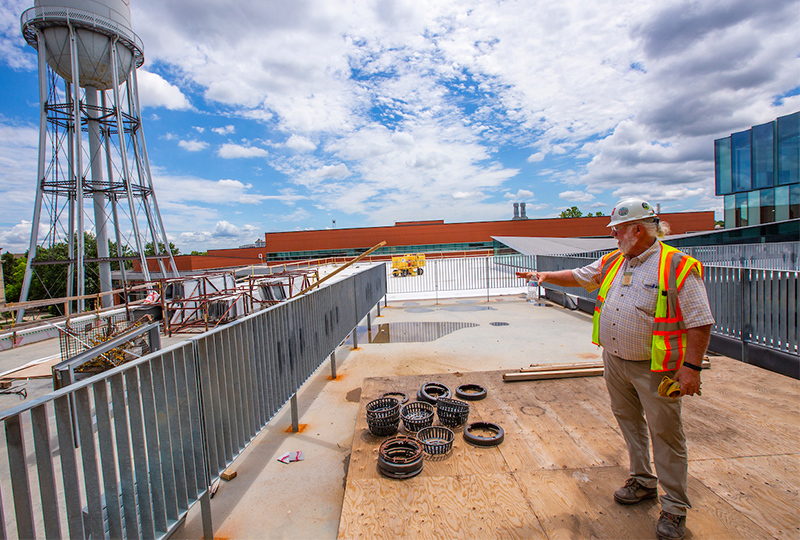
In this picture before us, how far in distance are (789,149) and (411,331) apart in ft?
122

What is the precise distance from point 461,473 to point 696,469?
188cm

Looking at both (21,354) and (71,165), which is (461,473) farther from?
(71,165)

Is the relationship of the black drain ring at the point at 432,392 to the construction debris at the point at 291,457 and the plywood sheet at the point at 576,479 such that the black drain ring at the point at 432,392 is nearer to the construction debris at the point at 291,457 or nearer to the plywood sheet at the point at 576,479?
the plywood sheet at the point at 576,479

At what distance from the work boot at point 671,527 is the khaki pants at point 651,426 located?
1.6 inches

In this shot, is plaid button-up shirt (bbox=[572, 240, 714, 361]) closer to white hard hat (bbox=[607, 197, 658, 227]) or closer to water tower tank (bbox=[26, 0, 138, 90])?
white hard hat (bbox=[607, 197, 658, 227])

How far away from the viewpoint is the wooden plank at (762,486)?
2398 mm

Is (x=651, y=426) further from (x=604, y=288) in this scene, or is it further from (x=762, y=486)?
(x=762, y=486)

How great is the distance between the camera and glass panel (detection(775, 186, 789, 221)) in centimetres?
2867

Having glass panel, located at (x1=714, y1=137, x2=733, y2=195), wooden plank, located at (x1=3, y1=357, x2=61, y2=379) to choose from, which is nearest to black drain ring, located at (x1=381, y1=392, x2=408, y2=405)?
wooden plank, located at (x1=3, y1=357, x2=61, y2=379)

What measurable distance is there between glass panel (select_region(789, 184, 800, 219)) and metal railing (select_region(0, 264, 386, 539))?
39093 mm

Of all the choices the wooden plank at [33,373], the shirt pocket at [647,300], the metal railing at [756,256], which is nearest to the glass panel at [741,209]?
the metal railing at [756,256]

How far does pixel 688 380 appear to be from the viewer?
7.55ft

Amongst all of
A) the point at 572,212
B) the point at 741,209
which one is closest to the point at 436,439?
the point at 741,209

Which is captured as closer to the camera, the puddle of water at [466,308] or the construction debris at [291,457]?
the construction debris at [291,457]
